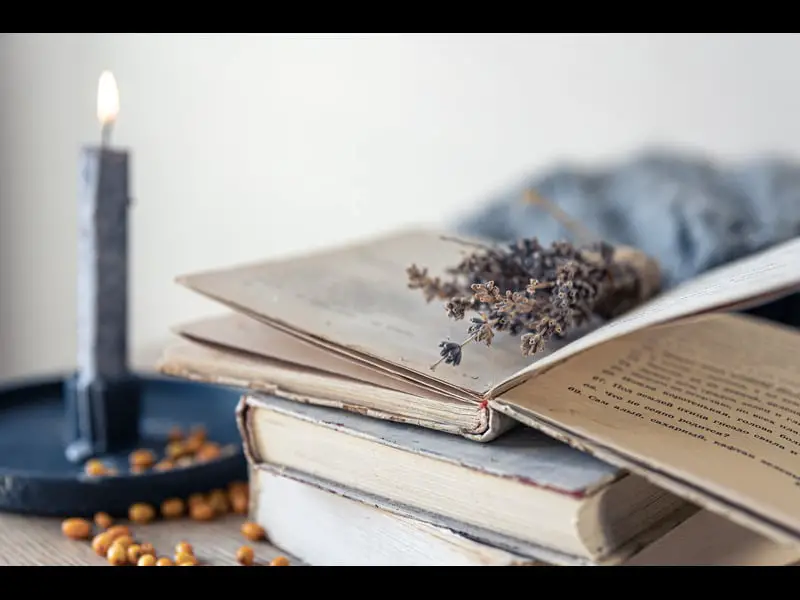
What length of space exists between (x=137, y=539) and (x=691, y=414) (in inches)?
13.0

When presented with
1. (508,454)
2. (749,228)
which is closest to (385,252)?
(508,454)

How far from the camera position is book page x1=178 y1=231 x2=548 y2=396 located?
47 centimetres

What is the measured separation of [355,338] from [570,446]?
13 cm

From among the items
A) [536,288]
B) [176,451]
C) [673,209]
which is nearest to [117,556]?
[176,451]

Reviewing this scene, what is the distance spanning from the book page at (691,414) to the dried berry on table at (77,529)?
0.28m

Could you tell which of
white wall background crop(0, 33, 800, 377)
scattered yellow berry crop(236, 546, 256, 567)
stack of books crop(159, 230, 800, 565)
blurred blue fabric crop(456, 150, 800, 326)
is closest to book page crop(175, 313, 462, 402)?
stack of books crop(159, 230, 800, 565)

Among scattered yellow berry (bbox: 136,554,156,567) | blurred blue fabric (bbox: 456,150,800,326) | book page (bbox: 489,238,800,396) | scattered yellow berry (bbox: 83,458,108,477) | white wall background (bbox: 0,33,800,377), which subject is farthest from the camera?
white wall background (bbox: 0,33,800,377)

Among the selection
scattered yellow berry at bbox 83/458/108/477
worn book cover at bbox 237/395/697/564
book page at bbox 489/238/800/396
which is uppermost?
book page at bbox 489/238/800/396

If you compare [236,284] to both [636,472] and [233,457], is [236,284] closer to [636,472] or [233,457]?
[233,457]

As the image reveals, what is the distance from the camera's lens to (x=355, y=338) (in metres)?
0.49

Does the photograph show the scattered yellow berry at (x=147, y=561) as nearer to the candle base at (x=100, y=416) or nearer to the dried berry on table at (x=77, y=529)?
the dried berry on table at (x=77, y=529)

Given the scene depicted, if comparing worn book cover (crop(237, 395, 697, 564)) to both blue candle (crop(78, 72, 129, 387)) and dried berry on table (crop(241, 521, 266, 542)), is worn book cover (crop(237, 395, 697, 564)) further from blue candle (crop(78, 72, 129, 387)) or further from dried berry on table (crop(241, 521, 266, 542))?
blue candle (crop(78, 72, 129, 387))

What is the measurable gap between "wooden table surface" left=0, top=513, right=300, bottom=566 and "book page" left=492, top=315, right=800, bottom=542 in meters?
0.20
